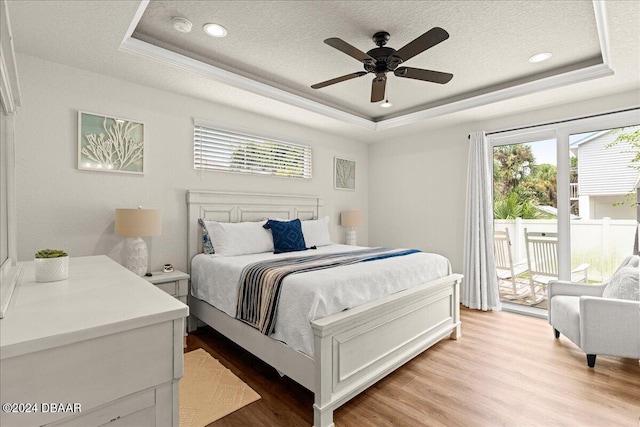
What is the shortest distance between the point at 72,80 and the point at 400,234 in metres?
4.42

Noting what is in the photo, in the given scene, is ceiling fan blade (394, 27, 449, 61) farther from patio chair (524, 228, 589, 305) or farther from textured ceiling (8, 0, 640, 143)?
patio chair (524, 228, 589, 305)

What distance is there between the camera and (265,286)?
2.17m

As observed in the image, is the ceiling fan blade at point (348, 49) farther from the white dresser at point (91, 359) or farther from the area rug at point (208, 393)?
the area rug at point (208, 393)

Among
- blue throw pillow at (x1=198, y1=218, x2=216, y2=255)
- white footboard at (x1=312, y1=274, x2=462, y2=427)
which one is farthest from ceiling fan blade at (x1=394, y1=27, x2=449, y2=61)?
blue throw pillow at (x1=198, y1=218, x2=216, y2=255)

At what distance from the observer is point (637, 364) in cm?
255

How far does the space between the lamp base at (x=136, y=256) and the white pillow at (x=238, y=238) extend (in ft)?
2.07

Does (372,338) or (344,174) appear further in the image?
(344,174)

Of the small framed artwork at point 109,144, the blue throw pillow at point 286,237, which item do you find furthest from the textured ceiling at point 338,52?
the blue throw pillow at point 286,237

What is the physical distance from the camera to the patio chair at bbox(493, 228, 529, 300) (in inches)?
158

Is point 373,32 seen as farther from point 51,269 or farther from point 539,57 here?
point 51,269

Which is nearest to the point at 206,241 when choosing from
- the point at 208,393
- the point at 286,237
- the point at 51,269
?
the point at 286,237

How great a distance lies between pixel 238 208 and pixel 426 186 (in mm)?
2785

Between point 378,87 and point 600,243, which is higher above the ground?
point 378,87

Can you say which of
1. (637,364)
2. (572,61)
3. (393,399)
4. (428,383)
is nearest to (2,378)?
(393,399)
